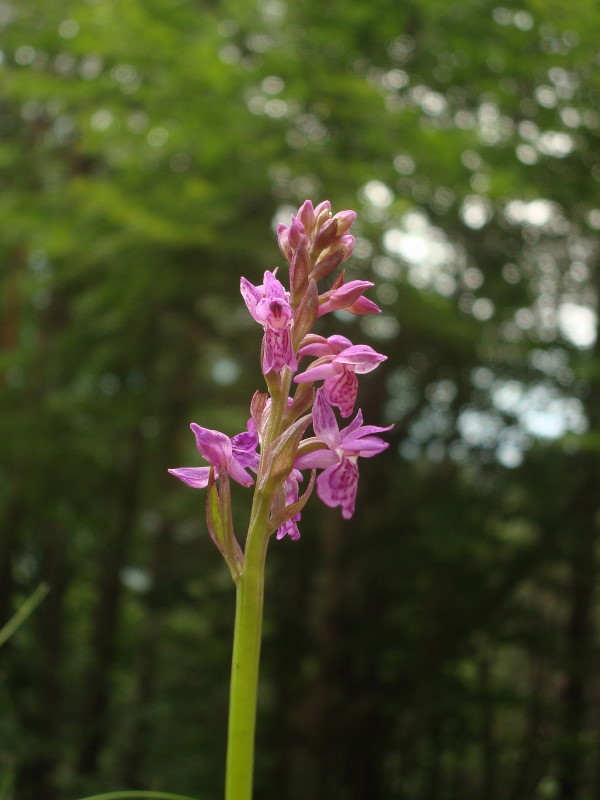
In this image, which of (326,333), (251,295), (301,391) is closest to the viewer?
(301,391)

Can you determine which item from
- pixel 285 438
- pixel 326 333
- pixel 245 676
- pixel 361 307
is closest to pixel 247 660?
pixel 245 676

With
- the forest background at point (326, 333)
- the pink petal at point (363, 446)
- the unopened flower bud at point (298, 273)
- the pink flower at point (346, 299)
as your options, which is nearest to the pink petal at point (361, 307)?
the pink flower at point (346, 299)

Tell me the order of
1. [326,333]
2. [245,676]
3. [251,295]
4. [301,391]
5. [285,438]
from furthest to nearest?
[326,333] < [251,295] < [301,391] < [285,438] < [245,676]

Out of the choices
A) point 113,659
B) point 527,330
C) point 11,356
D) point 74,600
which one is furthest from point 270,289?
point 74,600

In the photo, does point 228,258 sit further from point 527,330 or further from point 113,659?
point 113,659

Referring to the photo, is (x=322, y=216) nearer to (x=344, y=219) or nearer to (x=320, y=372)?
(x=344, y=219)

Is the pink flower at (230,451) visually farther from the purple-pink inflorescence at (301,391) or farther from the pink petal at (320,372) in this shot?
the pink petal at (320,372)

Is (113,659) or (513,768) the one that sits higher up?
(113,659)
